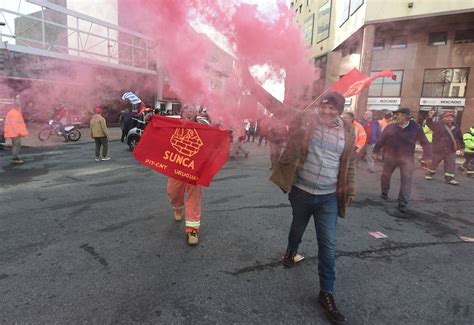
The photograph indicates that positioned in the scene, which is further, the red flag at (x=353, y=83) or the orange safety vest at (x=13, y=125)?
the orange safety vest at (x=13, y=125)

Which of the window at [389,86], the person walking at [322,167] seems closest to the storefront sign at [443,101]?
the window at [389,86]

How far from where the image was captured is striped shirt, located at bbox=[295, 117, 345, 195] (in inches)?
99.6

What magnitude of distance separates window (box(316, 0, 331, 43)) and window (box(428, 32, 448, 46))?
25.2 ft

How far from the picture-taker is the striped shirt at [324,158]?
253 centimetres

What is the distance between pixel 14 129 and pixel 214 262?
775cm

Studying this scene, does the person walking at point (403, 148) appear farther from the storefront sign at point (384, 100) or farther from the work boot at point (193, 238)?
the storefront sign at point (384, 100)

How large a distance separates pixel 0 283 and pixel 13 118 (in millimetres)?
7135

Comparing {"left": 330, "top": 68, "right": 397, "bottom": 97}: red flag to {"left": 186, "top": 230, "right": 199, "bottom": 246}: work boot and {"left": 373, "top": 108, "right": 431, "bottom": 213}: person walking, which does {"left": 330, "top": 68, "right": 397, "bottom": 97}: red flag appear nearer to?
{"left": 373, "top": 108, "right": 431, "bottom": 213}: person walking

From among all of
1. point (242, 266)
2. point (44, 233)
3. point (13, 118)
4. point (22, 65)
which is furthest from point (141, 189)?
point (22, 65)

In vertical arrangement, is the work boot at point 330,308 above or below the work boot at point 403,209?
below

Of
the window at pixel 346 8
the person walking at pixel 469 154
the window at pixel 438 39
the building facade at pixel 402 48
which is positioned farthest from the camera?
the window at pixel 438 39

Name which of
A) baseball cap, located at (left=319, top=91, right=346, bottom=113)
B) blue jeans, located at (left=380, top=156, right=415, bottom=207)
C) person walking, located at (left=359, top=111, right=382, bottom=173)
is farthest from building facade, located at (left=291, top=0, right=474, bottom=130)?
baseball cap, located at (left=319, top=91, right=346, bottom=113)

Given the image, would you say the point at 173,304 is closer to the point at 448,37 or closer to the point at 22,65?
the point at 22,65

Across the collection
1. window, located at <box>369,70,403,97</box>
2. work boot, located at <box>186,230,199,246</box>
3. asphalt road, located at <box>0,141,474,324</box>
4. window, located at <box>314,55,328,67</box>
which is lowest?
asphalt road, located at <box>0,141,474,324</box>
